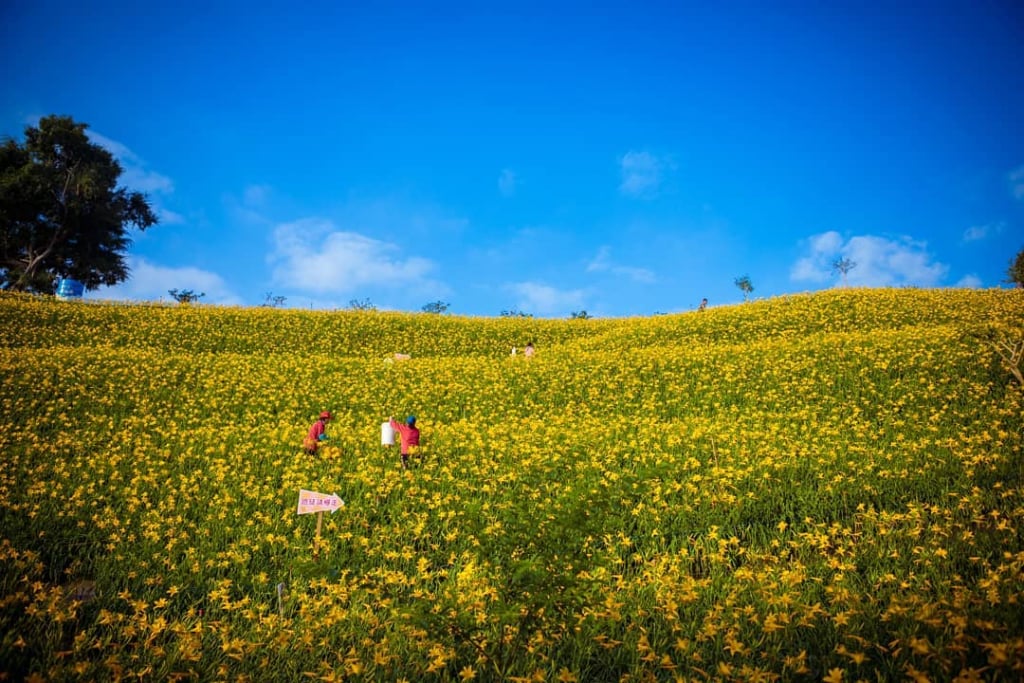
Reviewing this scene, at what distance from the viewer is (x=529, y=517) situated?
6934 millimetres

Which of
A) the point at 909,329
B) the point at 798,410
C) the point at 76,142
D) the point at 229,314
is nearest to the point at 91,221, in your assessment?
the point at 76,142

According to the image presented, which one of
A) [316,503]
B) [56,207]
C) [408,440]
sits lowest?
[316,503]

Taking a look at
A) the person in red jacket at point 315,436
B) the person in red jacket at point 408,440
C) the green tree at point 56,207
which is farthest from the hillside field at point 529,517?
the green tree at point 56,207

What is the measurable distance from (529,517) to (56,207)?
6532cm

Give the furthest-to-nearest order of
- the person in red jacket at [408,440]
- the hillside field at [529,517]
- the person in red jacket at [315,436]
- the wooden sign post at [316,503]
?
the person in red jacket at [315,436] < the person in red jacket at [408,440] < the wooden sign post at [316,503] < the hillside field at [529,517]

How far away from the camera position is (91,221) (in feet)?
183

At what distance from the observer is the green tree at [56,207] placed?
5078 cm

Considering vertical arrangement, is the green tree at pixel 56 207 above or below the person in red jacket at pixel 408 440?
above

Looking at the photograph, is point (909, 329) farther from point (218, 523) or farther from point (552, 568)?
point (218, 523)

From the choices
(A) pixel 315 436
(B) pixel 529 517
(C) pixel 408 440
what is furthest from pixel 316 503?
(A) pixel 315 436

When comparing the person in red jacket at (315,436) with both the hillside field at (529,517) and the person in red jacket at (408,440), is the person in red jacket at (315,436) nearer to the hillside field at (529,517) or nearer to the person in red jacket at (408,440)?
the hillside field at (529,517)

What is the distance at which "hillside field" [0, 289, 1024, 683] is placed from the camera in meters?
5.51

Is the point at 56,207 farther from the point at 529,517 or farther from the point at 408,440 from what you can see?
the point at 529,517

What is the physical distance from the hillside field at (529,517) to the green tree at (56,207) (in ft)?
117
